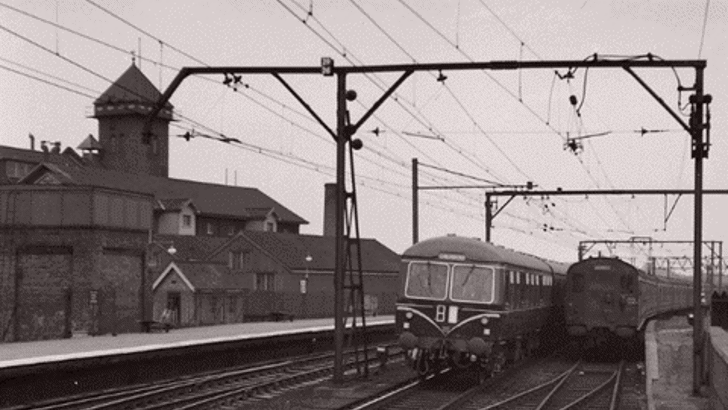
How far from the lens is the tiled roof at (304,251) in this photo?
67312mm

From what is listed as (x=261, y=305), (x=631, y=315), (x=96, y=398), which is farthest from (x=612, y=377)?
(x=261, y=305)

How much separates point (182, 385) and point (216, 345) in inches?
207

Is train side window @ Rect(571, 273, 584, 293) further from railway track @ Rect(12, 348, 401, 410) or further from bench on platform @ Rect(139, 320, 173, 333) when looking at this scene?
bench on platform @ Rect(139, 320, 173, 333)

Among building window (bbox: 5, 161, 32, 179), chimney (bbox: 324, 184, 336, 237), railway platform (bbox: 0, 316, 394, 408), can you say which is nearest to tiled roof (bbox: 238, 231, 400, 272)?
chimney (bbox: 324, 184, 336, 237)

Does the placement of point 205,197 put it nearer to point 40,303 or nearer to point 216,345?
point 40,303

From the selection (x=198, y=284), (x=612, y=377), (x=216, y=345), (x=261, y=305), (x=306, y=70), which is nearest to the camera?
(x=306, y=70)

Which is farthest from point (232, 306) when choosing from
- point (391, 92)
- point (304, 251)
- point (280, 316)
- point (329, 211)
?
point (391, 92)

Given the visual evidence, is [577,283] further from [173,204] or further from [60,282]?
[173,204]

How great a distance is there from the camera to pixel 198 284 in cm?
4912

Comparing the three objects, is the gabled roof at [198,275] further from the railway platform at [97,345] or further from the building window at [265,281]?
the building window at [265,281]

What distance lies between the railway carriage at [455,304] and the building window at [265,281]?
143 feet

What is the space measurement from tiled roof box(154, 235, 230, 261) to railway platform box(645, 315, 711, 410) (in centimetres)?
4289

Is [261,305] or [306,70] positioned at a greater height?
[306,70]

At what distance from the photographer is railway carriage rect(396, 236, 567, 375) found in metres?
22.2
